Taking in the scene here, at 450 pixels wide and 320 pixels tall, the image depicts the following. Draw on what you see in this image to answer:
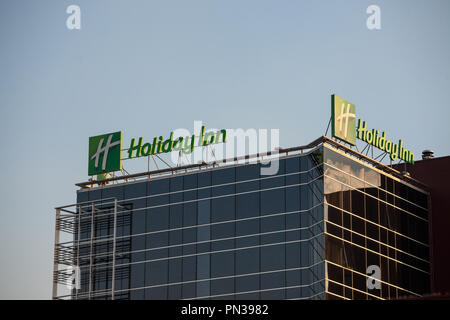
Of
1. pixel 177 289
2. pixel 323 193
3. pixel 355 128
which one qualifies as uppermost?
pixel 355 128

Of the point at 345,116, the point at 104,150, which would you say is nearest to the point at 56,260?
the point at 104,150

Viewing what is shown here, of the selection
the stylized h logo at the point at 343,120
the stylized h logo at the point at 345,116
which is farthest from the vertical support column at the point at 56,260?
the stylized h logo at the point at 345,116

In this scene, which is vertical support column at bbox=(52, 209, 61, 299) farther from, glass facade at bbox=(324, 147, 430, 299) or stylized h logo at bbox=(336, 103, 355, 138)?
stylized h logo at bbox=(336, 103, 355, 138)

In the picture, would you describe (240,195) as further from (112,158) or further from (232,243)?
(112,158)

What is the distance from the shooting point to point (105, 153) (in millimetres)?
108625

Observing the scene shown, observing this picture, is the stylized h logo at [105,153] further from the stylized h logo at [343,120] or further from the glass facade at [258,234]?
the stylized h logo at [343,120]

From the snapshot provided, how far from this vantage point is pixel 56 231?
108 metres

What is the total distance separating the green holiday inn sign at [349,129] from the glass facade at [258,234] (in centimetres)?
225

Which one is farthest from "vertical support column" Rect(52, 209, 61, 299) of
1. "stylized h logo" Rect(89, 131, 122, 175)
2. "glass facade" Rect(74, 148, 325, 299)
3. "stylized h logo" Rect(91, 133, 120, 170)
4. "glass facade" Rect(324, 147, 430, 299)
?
"glass facade" Rect(324, 147, 430, 299)

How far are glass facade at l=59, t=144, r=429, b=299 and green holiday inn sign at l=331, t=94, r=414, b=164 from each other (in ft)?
7.38

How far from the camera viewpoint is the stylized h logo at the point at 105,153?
10744 centimetres
